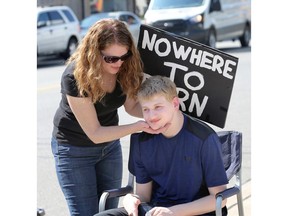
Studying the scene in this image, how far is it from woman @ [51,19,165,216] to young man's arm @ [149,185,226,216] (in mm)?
381

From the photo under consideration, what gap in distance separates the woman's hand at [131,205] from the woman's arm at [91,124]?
12.4 inches

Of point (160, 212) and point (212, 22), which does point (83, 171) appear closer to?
point (160, 212)

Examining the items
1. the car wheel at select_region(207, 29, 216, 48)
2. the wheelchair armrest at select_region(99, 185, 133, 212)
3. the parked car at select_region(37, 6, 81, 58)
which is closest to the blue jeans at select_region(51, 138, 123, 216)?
the wheelchair armrest at select_region(99, 185, 133, 212)

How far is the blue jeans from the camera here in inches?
142

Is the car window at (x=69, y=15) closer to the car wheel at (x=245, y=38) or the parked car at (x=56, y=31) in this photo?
the parked car at (x=56, y=31)

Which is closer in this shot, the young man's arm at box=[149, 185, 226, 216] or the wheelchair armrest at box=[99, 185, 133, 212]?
the young man's arm at box=[149, 185, 226, 216]

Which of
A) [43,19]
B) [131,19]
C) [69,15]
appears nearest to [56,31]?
[43,19]

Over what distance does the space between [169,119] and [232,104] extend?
7334mm

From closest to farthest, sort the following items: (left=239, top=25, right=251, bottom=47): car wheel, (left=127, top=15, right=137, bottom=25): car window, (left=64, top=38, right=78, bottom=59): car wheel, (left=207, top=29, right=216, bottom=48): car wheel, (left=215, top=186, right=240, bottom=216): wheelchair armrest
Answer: (left=215, top=186, right=240, bottom=216): wheelchair armrest, (left=207, top=29, right=216, bottom=48): car wheel, (left=64, top=38, right=78, bottom=59): car wheel, (left=239, top=25, right=251, bottom=47): car wheel, (left=127, top=15, right=137, bottom=25): car window

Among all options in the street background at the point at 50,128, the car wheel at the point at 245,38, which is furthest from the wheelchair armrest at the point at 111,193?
the car wheel at the point at 245,38

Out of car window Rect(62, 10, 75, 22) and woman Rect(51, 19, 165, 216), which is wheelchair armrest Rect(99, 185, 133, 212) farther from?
car window Rect(62, 10, 75, 22)

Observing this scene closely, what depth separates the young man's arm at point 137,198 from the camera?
3.38 meters

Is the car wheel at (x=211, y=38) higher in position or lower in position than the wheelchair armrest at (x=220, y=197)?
lower

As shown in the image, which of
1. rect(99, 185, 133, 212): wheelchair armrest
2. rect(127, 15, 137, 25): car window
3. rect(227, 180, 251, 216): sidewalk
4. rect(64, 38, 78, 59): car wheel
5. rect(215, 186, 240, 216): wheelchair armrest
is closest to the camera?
rect(215, 186, 240, 216): wheelchair armrest
